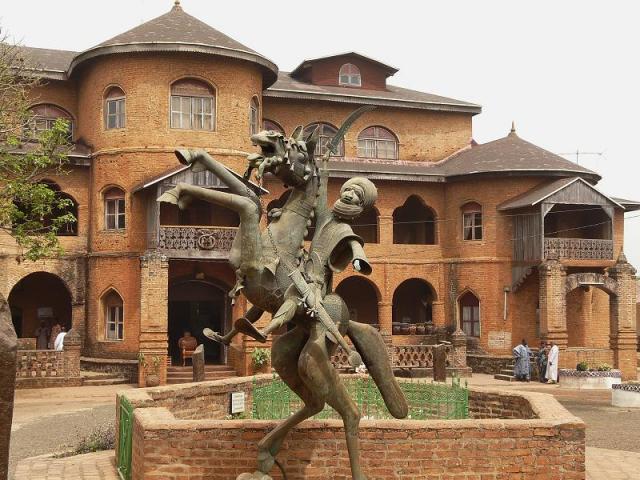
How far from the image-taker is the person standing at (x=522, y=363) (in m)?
26.7

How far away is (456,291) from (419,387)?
1952cm

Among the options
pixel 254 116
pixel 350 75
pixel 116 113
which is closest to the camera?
pixel 116 113

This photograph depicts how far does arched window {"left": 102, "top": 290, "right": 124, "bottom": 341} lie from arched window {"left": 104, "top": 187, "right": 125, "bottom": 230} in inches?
85.0

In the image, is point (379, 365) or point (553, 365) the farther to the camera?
point (553, 365)

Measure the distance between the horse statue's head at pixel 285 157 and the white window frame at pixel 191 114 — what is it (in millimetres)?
19469

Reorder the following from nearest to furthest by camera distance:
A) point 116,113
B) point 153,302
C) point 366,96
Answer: point 153,302 < point 116,113 < point 366,96

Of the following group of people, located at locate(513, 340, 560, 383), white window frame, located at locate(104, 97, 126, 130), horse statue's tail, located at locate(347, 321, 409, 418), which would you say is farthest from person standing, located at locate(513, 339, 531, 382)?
horse statue's tail, located at locate(347, 321, 409, 418)

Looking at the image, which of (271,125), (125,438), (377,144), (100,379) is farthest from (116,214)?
(125,438)

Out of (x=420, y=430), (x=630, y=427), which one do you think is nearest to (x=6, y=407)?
(x=420, y=430)

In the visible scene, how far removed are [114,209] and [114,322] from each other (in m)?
3.65

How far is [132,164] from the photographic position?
2641 centimetres

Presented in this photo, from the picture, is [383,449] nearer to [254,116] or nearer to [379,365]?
[379,365]

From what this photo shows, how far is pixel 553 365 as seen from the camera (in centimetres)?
2619

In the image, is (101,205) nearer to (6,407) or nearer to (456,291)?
(456,291)
